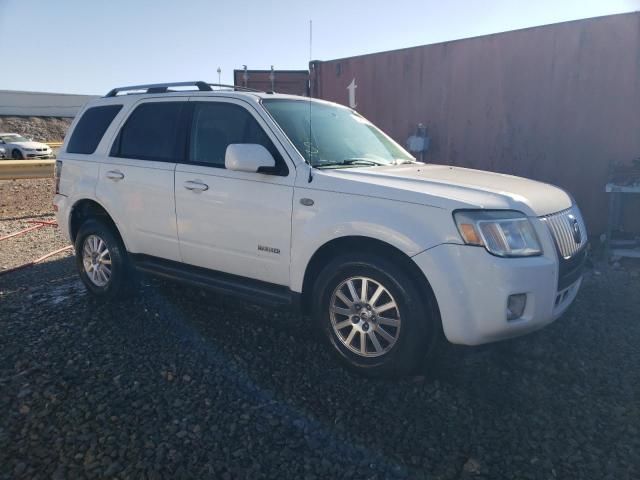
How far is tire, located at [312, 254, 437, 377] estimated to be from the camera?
288cm

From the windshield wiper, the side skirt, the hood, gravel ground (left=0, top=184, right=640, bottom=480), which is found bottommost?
gravel ground (left=0, top=184, right=640, bottom=480)

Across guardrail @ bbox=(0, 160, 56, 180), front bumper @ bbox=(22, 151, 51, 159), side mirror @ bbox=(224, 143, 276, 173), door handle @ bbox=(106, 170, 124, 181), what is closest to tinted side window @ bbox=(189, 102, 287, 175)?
side mirror @ bbox=(224, 143, 276, 173)

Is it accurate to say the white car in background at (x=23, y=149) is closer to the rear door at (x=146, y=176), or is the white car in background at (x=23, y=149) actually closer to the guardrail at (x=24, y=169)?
the guardrail at (x=24, y=169)

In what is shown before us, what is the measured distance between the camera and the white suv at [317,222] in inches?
109

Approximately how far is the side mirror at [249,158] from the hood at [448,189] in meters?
0.36

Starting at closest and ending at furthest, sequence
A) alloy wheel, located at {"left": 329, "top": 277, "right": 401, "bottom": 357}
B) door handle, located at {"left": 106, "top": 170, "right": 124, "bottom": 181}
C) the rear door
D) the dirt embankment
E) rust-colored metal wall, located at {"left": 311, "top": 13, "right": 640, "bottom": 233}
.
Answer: alloy wheel, located at {"left": 329, "top": 277, "right": 401, "bottom": 357}, the rear door, door handle, located at {"left": 106, "top": 170, "right": 124, "bottom": 181}, rust-colored metal wall, located at {"left": 311, "top": 13, "right": 640, "bottom": 233}, the dirt embankment

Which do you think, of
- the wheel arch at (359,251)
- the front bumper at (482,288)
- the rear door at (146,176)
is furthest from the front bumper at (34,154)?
the front bumper at (482,288)

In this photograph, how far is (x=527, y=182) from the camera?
3617mm

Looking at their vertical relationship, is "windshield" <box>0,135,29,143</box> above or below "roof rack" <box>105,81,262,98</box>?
below

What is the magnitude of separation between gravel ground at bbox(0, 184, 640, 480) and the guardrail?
20.7 ft

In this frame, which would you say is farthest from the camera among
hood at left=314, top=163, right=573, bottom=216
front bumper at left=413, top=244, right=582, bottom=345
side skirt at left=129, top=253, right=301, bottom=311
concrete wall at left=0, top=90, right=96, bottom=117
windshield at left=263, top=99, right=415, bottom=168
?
concrete wall at left=0, top=90, right=96, bottom=117

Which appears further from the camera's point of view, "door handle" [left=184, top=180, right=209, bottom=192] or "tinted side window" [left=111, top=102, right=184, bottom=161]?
"tinted side window" [left=111, top=102, right=184, bottom=161]

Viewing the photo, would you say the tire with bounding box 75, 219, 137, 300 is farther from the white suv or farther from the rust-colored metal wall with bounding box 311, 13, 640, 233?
the rust-colored metal wall with bounding box 311, 13, 640, 233

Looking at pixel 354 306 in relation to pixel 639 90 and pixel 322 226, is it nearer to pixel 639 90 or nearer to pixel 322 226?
pixel 322 226
